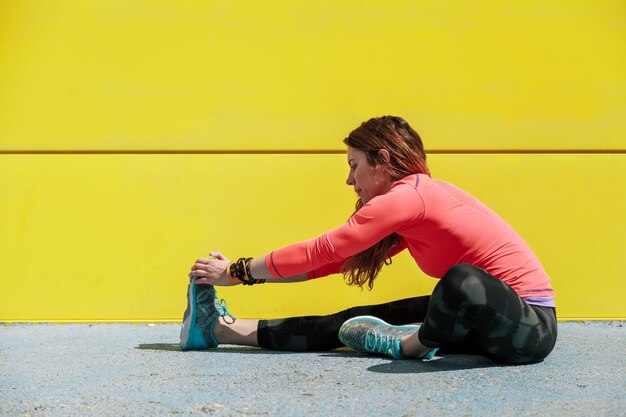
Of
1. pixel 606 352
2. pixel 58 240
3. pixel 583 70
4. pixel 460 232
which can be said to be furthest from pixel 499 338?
pixel 58 240

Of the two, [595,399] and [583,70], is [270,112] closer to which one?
[583,70]

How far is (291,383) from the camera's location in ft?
9.62

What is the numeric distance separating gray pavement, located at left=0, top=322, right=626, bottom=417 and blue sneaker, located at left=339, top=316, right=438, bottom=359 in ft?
0.16

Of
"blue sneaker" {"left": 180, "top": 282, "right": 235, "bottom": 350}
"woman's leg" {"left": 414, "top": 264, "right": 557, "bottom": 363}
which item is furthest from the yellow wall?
"woman's leg" {"left": 414, "top": 264, "right": 557, "bottom": 363}

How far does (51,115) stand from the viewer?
14.8ft

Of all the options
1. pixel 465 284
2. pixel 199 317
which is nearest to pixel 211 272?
pixel 199 317

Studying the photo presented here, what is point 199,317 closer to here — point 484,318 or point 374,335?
point 374,335

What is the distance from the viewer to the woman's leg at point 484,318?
116 inches

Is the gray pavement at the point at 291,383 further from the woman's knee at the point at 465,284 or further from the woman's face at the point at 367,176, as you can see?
the woman's face at the point at 367,176

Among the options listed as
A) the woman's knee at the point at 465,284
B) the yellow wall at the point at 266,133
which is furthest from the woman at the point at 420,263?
the yellow wall at the point at 266,133

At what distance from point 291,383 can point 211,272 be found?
2.39 ft

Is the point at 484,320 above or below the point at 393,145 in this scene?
below

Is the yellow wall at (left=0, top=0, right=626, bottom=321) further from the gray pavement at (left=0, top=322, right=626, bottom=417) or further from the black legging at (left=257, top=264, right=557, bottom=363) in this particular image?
the black legging at (left=257, top=264, right=557, bottom=363)

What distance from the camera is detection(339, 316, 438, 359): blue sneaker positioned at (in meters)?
3.31
